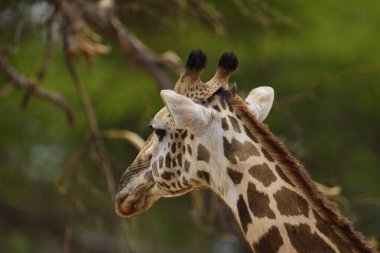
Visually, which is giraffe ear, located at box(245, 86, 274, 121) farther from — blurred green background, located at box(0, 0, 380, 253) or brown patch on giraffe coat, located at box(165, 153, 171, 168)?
blurred green background, located at box(0, 0, 380, 253)

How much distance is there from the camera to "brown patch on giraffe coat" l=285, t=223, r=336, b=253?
3363 millimetres

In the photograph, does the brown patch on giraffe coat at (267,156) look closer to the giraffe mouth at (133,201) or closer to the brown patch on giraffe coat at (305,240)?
the brown patch on giraffe coat at (305,240)

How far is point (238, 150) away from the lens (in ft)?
11.8

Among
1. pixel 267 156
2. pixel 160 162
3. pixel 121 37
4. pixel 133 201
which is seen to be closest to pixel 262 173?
pixel 267 156

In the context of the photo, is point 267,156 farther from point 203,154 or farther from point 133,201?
point 133,201

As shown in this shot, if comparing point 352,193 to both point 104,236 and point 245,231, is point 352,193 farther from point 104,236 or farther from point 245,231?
point 245,231

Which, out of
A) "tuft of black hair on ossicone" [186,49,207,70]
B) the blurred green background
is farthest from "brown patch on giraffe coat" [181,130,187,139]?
the blurred green background

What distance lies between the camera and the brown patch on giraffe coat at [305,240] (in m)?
3.36

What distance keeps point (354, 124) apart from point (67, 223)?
22.8ft

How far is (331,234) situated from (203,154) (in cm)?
57

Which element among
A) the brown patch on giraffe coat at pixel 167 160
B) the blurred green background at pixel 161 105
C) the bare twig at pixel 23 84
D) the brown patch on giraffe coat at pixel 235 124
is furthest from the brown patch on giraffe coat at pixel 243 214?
the blurred green background at pixel 161 105

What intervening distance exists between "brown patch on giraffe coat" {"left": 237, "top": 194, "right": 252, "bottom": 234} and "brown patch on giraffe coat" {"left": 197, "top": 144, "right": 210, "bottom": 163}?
0.19 meters

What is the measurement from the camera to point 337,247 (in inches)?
132

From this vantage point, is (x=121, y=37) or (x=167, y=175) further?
(x=121, y=37)
